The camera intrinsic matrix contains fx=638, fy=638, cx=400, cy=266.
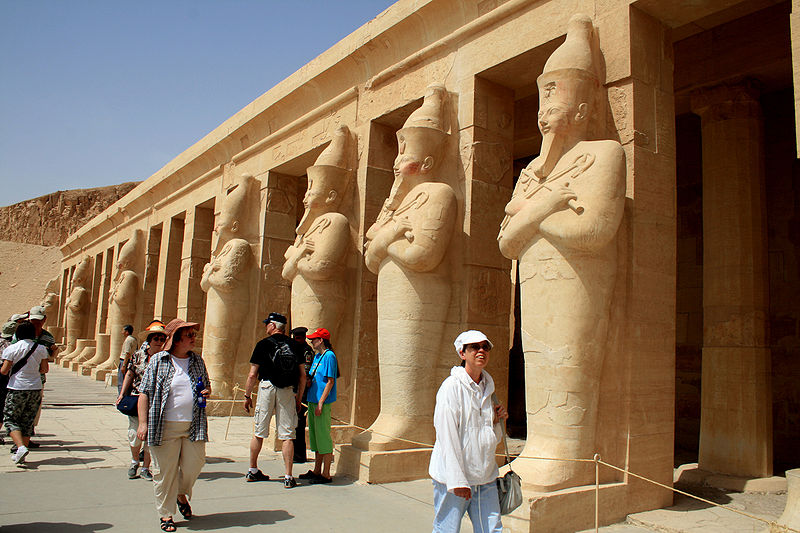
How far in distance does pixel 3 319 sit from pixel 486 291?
1729 inches

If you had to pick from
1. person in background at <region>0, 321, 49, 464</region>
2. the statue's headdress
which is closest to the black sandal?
person in background at <region>0, 321, 49, 464</region>

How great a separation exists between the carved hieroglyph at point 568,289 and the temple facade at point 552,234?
15 mm

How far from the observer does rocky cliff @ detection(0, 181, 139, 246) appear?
52625 millimetres

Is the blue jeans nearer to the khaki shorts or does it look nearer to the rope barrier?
the rope barrier

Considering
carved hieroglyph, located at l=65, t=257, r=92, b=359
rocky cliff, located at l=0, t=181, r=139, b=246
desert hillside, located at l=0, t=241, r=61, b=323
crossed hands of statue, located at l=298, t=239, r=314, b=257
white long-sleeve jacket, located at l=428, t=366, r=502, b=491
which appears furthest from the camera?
rocky cliff, located at l=0, t=181, r=139, b=246

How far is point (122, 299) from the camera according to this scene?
1496cm

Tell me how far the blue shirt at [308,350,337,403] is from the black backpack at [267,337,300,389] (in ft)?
0.54

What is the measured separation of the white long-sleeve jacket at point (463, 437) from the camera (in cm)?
275

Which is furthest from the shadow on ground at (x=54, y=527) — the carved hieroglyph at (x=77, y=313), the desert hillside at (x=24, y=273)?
the desert hillside at (x=24, y=273)

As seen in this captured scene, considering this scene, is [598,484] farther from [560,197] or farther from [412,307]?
[412,307]

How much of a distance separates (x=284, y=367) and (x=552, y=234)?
246 centimetres

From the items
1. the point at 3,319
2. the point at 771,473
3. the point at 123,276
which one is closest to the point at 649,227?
the point at 771,473

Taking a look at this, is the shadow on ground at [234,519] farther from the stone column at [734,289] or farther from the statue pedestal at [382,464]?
the stone column at [734,289]

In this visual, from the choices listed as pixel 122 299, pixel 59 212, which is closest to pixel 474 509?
pixel 122 299
